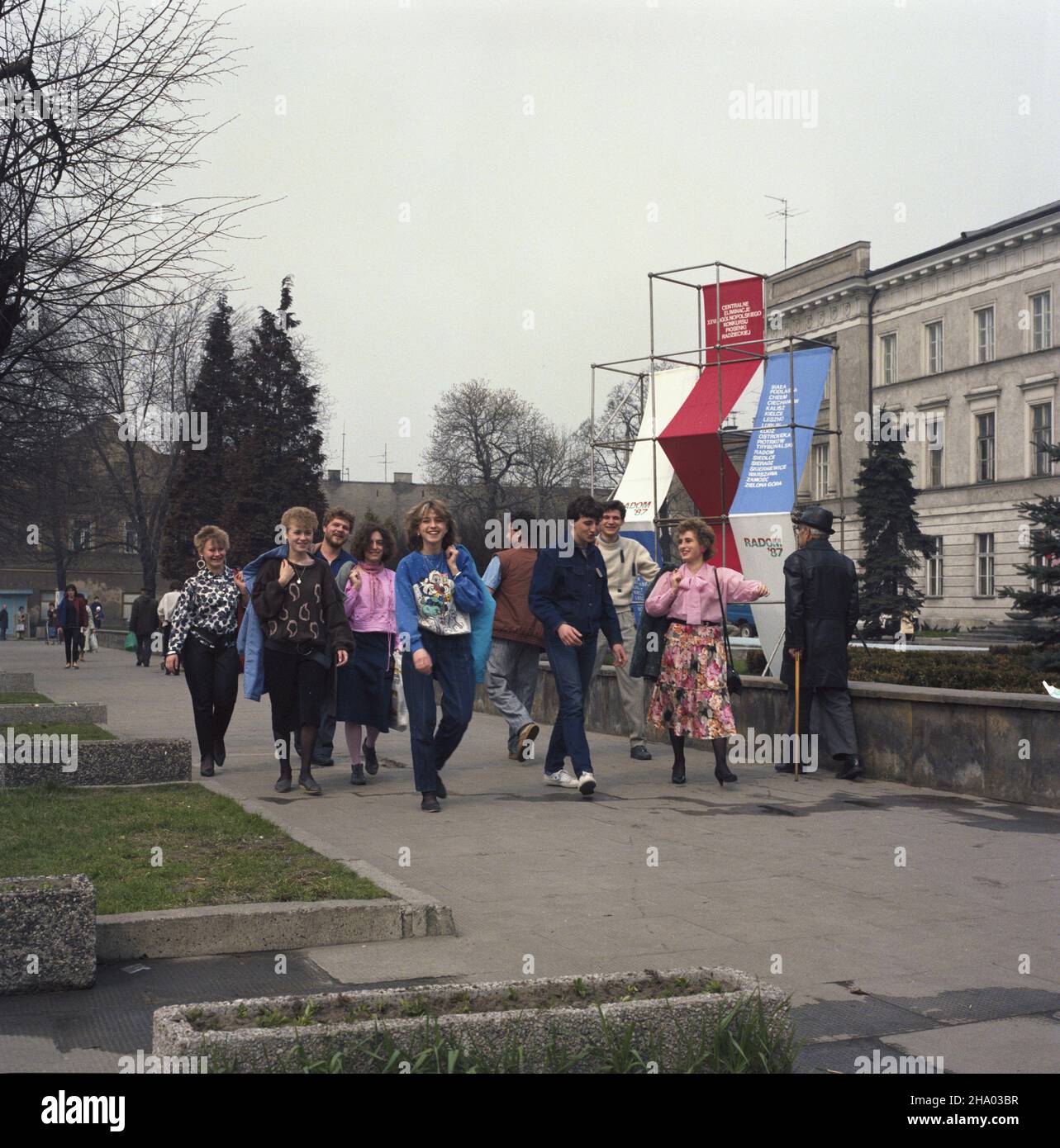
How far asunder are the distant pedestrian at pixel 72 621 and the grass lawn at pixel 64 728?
17.1 meters

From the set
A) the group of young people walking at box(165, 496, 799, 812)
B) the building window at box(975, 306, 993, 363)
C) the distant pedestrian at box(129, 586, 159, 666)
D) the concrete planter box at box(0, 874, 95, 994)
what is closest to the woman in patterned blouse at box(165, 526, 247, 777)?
the group of young people walking at box(165, 496, 799, 812)

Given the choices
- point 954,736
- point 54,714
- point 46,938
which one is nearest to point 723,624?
point 954,736

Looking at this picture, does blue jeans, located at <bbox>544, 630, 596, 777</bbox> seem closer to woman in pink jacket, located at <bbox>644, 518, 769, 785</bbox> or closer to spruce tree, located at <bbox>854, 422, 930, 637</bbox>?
woman in pink jacket, located at <bbox>644, 518, 769, 785</bbox>

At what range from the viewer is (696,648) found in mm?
10406

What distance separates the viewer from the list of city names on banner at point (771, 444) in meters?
14.3

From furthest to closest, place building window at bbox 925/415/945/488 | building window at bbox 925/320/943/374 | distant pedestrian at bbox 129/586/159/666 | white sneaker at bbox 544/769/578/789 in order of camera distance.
Result: building window at bbox 925/320/943/374 → building window at bbox 925/415/945/488 → distant pedestrian at bbox 129/586/159/666 → white sneaker at bbox 544/769/578/789

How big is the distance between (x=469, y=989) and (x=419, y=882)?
306 cm

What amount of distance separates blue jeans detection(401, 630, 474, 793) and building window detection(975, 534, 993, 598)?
45.3 meters

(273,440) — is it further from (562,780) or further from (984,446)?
(562,780)

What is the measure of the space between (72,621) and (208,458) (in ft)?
88.4

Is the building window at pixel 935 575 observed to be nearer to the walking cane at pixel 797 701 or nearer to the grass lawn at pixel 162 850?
the walking cane at pixel 797 701

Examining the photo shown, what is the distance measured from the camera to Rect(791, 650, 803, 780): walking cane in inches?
426
